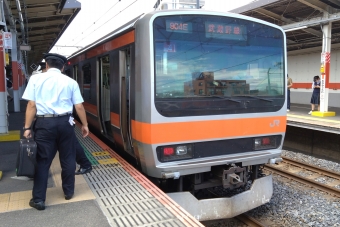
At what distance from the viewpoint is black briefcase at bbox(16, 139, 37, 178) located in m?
3.20

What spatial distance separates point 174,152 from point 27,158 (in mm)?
1701

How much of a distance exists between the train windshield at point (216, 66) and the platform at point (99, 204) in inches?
40.6

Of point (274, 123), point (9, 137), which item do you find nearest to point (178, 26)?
point (274, 123)

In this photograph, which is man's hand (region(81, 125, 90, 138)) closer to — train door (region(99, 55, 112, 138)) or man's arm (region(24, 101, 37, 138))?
man's arm (region(24, 101, 37, 138))

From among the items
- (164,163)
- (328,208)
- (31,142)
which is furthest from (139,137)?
(328,208)

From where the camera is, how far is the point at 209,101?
4238 mm

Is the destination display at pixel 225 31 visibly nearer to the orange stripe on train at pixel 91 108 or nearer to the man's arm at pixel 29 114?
the man's arm at pixel 29 114

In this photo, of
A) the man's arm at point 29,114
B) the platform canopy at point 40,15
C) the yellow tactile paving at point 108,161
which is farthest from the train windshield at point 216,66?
the platform canopy at point 40,15

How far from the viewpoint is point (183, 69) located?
4102mm

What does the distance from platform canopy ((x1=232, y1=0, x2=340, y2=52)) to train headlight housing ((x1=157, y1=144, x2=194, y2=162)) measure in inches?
325

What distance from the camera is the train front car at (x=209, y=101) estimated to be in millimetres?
3986

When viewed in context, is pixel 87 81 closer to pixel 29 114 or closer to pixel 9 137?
pixel 9 137

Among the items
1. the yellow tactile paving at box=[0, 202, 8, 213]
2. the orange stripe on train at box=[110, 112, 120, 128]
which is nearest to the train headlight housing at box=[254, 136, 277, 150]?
the orange stripe on train at box=[110, 112, 120, 128]

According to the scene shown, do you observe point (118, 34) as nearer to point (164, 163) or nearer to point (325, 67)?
point (164, 163)
